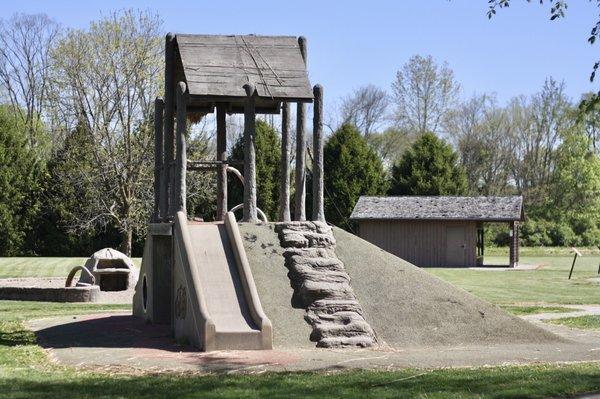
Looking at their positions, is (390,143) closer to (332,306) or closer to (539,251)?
(539,251)

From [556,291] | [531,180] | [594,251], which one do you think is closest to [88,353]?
[556,291]

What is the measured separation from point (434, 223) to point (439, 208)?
0.87 meters

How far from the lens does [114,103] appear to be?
44.7 metres

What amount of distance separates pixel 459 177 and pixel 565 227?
1422cm

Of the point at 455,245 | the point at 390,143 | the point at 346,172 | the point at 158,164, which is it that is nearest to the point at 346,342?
the point at 158,164

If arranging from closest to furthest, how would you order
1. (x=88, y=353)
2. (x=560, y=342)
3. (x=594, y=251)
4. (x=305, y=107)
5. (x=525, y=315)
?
(x=88, y=353) → (x=560, y=342) → (x=305, y=107) → (x=525, y=315) → (x=594, y=251)

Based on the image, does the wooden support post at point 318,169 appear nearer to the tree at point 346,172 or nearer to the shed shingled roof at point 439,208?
the shed shingled roof at point 439,208

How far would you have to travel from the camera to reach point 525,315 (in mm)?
21812

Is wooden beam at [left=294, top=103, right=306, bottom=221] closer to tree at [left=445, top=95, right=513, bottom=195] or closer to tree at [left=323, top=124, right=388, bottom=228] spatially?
tree at [left=323, top=124, right=388, bottom=228]

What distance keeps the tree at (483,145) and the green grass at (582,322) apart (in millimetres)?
58445

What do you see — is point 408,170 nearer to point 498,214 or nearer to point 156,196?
point 498,214

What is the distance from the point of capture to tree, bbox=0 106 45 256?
51094 mm

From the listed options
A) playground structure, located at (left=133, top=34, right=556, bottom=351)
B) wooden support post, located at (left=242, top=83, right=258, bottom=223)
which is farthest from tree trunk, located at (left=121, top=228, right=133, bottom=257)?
wooden support post, located at (left=242, top=83, right=258, bottom=223)

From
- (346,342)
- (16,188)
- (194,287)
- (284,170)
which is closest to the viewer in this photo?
(346,342)
